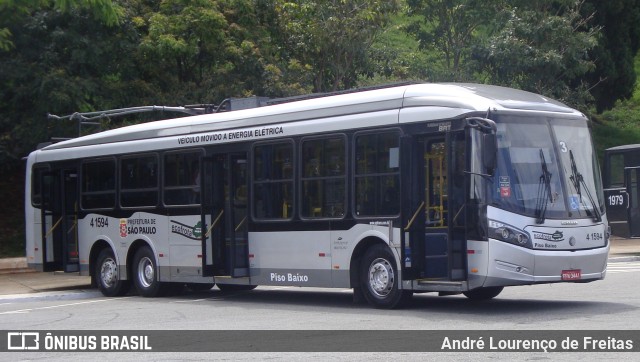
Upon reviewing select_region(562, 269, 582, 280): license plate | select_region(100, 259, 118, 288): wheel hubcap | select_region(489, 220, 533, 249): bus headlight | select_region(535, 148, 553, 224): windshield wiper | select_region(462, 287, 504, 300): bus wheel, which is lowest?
select_region(462, 287, 504, 300): bus wheel

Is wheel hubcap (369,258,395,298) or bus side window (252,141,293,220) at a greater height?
bus side window (252,141,293,220)

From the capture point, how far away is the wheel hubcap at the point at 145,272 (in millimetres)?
20125

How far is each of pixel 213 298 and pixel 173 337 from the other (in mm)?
6562

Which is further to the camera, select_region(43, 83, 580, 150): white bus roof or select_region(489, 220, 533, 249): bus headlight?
select_region(43, 83, 580, 150): white bus roof

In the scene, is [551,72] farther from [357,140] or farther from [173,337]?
[173,337]

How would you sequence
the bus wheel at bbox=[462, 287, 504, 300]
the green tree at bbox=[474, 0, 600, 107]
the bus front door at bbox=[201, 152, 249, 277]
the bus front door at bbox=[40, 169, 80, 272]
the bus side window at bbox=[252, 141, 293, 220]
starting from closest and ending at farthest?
the bus wheel at bbox=[462, 287, 504, 300], the bus side window at bbox=[252, 141, 293, 220], the bus front door at bbox=[201, 152, 249, 277], the bus front door at bbox=[40, 169, 80, 272], the green tree at bbox=[474, 0, 600, 107]

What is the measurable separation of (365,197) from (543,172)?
9.15ft

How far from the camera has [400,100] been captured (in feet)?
49.9

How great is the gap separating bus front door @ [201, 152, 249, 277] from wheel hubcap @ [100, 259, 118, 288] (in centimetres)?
320

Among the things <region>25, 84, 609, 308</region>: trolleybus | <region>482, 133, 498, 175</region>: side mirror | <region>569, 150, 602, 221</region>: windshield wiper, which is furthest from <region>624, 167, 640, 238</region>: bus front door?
<region>482, 133, 498, 175</region>: side mirror

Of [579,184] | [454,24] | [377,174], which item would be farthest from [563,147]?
[454,24]

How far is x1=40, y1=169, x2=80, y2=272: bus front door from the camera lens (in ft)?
72.3

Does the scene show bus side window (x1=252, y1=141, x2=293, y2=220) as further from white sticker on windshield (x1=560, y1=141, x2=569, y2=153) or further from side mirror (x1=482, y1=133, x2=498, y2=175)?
white sticker on windshield (x1=560, y1=141, x2=569, y2=153)

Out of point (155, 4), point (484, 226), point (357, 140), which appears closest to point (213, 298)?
point (357, 140)
